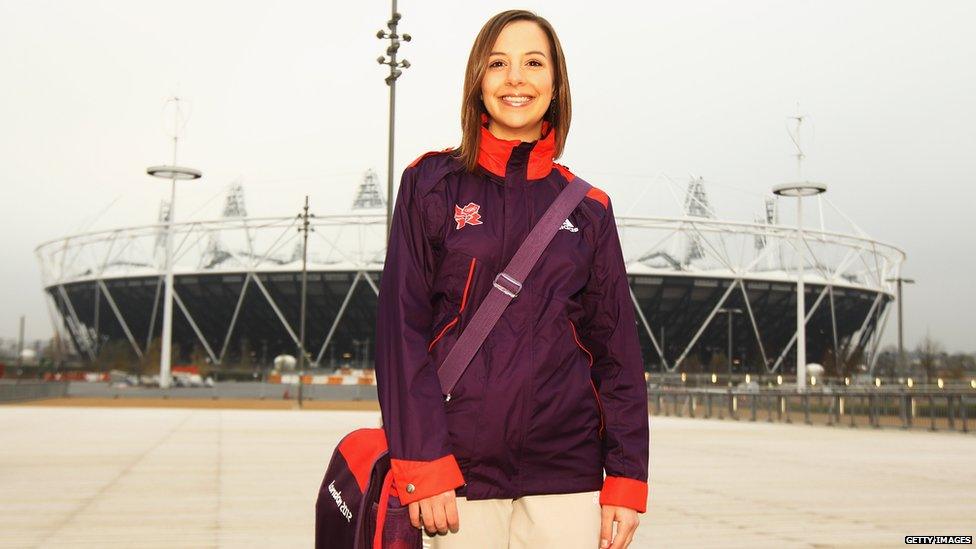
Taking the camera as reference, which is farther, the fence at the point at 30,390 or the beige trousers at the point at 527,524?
the fence at the point at 30,390

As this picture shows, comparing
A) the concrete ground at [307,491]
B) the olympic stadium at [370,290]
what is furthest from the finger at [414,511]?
the olympic stadium at [370,290]

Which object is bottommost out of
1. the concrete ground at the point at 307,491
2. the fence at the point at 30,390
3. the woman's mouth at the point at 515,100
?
the fence at the point at 30,390

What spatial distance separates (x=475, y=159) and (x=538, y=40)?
37cm

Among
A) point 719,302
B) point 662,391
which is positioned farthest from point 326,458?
point 719,302

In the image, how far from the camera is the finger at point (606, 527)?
2326 millimetres

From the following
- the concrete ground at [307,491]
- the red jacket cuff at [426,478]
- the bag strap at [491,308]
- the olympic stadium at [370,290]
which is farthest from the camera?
the olympic stadium at [370,290]

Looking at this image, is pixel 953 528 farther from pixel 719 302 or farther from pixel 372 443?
pixel 719 302

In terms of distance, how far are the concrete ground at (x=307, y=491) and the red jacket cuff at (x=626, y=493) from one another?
13.2ft

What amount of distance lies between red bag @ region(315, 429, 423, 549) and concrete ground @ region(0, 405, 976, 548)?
3931mm

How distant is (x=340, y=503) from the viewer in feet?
7.41

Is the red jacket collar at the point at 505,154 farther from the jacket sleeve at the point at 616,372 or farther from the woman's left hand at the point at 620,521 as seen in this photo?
the woman's left hand at the point at 620,521

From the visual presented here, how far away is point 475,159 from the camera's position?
2.38m

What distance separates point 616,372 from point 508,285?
0.38 meters

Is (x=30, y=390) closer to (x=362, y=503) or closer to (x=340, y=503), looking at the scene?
(x=340, y=503)
